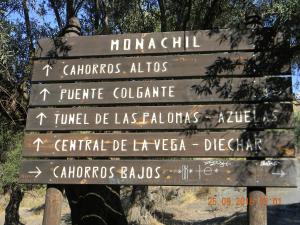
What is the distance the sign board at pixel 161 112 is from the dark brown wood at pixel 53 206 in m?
0.19

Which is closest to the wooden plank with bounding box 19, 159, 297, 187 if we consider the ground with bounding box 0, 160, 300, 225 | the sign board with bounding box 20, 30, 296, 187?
the sign board with bounding box 20, 30, 296, 187

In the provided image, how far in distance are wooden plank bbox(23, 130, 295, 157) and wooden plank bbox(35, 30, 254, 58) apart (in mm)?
1371

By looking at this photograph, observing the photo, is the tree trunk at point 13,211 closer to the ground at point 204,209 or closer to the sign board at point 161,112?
the ground at point 204,209

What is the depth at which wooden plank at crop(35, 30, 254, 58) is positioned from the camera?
6.81 meters

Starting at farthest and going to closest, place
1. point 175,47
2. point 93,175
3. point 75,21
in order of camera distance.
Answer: point 75,21, point 175,47, point 93,175

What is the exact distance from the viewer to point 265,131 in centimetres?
621

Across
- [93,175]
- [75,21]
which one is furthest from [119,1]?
[93,175]

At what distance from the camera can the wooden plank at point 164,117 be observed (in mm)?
6281

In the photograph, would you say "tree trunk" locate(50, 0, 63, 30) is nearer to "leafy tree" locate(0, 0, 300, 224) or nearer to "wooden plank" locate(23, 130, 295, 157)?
"leafy tree" locate(0, 0, 300, 224)

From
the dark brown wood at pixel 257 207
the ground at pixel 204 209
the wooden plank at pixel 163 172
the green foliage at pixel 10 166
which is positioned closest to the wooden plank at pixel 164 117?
the wooden plank at pixel 163 172

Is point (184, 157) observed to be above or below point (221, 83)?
below

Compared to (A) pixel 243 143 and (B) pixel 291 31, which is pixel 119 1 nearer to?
(B) pixel 291 31

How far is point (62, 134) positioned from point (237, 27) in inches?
123

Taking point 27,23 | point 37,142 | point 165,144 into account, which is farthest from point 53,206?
point 27,23
